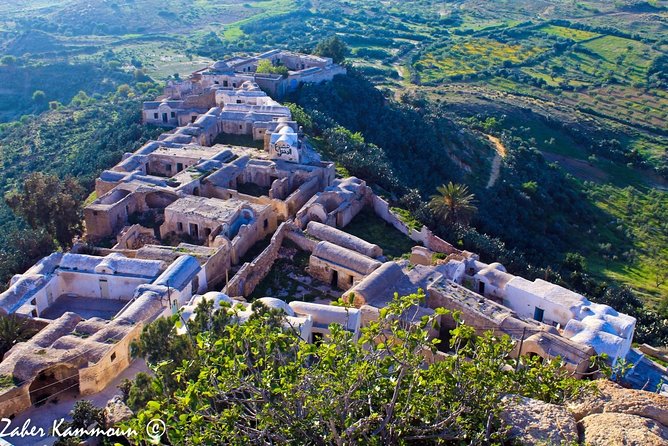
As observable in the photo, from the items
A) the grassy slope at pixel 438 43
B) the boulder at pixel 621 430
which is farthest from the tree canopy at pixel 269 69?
the boulder at pixel 621 430

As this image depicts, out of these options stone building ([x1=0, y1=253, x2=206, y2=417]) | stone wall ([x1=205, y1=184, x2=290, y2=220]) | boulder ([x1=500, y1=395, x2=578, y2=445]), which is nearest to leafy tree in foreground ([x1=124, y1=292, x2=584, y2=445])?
boulder ([x1=500, y1=395, x2=578, y2=445])

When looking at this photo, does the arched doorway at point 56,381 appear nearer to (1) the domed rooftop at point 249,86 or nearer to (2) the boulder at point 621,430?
(2) the boulder at point 621,430

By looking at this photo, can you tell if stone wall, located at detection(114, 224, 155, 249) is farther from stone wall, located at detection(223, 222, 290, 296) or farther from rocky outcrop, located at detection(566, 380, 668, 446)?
rocky outcrop, located at detection(566, 380, 668, 446)

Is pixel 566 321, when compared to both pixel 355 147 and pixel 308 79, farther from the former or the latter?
pixel 308 79

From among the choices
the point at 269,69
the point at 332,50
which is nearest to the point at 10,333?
the point at 269,69

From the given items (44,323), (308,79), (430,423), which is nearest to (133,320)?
(44,323)
